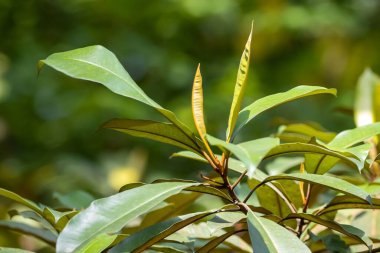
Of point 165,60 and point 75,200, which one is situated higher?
point 75,200

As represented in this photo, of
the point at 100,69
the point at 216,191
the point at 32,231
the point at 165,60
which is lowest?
the point at 165,60

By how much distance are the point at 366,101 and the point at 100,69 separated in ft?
1.96

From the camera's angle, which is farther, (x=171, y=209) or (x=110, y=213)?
(x=171, y=209)

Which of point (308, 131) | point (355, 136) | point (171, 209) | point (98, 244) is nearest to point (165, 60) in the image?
point (308, 131)

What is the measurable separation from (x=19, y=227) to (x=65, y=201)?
0.20 feet

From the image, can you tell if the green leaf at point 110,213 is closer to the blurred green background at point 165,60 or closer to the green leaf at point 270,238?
the green leaf at point 270,238

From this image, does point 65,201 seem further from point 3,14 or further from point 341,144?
point 3,14

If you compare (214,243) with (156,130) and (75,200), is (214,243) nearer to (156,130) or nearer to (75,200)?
(156,130)

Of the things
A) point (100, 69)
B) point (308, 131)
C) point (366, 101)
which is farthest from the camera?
point (366, 101)

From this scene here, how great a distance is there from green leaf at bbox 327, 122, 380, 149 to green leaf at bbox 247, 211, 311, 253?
13cm

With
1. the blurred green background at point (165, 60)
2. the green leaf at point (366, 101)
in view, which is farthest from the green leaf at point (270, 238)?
the blurred green background at point (165, 60)

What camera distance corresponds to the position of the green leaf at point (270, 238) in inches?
22.0

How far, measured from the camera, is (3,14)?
380 cm

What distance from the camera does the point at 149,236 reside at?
0.60 m
